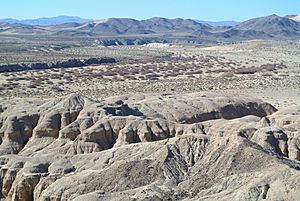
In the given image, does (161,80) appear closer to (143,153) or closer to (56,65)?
(56,65)

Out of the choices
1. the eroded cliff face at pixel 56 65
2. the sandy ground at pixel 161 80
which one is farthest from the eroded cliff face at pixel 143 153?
the eroded cliff face at pixel 56 65

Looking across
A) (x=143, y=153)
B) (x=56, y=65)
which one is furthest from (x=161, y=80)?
(x=143, y=153)

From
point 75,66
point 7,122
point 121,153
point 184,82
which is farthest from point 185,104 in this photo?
point 75,66

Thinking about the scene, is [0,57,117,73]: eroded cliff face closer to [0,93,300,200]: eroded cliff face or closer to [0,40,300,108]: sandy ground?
[0,40,300,108]: sandy ground

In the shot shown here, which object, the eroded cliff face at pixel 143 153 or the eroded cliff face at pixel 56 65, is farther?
the eroded cliff face at pixel 56 65

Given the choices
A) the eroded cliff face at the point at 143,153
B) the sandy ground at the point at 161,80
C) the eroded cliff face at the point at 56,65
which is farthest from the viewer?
the eroded cliff face at the point at 56,65

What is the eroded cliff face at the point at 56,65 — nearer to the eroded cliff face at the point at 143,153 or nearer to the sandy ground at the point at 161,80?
the sandy ground at the point at 161,80

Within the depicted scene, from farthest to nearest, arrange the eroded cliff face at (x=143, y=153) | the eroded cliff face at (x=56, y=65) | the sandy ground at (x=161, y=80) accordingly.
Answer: the eroded cliff face at (x=56, y=65) → the sandy ground at (x=161, y=80) → the eroded cliff face at (x=143, y=153)

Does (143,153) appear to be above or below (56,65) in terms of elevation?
above

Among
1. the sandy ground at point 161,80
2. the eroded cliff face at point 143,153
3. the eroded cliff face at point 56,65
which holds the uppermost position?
the eroded cliff face at point 143,153

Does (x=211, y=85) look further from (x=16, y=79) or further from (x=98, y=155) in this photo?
(x=98, y=155)
